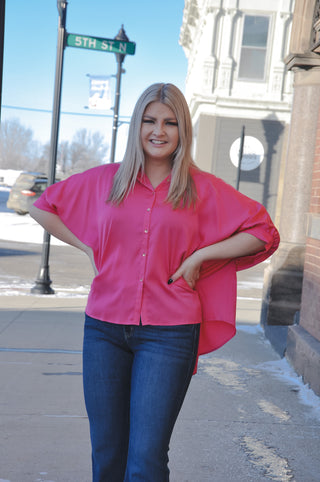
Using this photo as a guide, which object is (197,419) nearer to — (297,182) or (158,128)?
(158,128)

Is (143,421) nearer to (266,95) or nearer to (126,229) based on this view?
(126,229)

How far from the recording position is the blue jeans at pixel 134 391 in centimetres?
239

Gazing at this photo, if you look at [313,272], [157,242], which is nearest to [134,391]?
[157,242]

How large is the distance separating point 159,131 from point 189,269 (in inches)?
23.9

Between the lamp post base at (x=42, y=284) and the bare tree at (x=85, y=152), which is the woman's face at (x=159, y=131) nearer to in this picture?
the lamp post base at (x=42, y=284)

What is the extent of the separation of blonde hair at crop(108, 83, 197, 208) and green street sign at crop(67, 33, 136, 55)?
21.9 ft

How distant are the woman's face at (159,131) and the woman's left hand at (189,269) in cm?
48

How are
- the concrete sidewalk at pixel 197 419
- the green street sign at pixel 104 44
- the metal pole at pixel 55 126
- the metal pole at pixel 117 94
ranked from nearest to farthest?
the concrete sidewalk at pixel 197 419, the green street sign at pixel 104 44, the metal pole at pixel 55 126, the metal pole at pixel 117 94

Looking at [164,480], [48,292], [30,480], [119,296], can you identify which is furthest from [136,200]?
[48,292]

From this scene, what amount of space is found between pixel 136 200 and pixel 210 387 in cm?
292

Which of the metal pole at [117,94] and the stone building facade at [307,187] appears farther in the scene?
the metal pole at [117,94]

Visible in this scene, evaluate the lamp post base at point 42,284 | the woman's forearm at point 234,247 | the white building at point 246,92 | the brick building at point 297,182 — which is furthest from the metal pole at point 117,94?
the woman's forearm at point 234,247

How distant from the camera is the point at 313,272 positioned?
5527 millimetres

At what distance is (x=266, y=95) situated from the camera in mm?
22375
